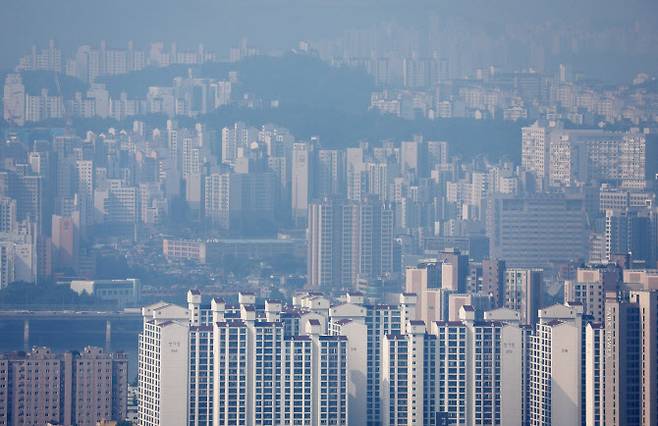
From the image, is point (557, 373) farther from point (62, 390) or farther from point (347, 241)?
point (347, 241)

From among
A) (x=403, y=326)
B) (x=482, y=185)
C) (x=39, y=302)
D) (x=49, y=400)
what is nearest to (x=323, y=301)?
(x=403, y=326)

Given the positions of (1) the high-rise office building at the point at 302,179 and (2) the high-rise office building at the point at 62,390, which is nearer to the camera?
(2) the high-rise office building at the point at 62,390

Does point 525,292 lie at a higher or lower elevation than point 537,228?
lower

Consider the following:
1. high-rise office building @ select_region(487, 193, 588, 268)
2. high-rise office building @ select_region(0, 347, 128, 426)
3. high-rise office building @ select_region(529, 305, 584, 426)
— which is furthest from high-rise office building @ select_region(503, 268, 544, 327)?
high-rise office building @ select_region(487, 193, 588, 268)

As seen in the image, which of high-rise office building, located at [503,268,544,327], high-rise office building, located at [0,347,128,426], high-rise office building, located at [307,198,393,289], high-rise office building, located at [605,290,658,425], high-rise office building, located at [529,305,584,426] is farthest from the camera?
high-rise office building, located at [307,198,393,289]

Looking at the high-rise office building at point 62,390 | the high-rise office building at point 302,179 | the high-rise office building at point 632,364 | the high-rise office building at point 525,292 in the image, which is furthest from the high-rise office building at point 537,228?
the high-rise office building at point 632,364

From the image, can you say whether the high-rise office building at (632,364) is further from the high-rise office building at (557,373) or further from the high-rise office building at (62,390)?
the high-rise office building at (62,390)

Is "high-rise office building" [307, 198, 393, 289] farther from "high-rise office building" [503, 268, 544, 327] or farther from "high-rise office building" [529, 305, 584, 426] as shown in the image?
"high-rise office building" [529, 305, 584, 426]

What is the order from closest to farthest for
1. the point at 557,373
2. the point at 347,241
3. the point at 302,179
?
the point at 557,373
the point at 347,241
the point at 302,179

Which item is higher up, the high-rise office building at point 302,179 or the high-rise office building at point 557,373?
the high-rise office building at point 302,179

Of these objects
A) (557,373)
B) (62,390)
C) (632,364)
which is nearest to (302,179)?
(62,390)

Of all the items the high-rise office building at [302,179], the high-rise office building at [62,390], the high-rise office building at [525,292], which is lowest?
the high-rise office building at [62,390]

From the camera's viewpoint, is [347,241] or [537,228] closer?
[537,228]
